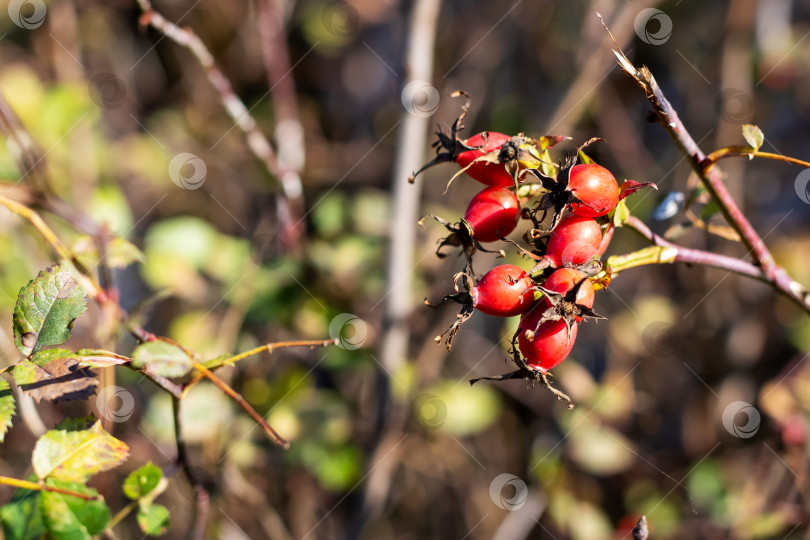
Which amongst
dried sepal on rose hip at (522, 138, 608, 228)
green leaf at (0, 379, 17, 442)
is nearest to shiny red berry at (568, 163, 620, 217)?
dried sepal on rose hip at (522, 138, 608, 228)

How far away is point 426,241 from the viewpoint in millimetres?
2547

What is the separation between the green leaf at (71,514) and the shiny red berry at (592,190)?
0.90 m

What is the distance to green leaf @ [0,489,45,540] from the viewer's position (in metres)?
1.09

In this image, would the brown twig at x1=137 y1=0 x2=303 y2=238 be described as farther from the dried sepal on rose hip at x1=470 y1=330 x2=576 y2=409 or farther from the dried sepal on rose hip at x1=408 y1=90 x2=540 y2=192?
the dried sepal on rose hip at x1=470 y1=330 x2=576 y2=409

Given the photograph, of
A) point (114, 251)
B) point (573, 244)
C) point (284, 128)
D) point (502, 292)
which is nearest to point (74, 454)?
point (114, 251)

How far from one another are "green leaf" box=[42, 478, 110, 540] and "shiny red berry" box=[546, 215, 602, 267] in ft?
2.73

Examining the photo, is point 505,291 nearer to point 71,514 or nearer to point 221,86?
point 71,514

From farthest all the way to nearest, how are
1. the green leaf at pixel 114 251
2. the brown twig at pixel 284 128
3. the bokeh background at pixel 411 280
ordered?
the brown twig at pixel 284 128, the bokeh background at pixel 411 280, the green leaf at pixel 114 251

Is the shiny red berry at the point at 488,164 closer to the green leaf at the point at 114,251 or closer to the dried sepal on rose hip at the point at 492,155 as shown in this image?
the dried sepal on rose hip at the point at 492,155

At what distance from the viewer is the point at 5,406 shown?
35.4 inches

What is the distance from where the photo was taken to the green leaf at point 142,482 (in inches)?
45.6

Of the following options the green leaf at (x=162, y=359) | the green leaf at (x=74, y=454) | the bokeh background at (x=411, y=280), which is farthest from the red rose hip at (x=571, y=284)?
the bokeh background at (x=411, y=280)

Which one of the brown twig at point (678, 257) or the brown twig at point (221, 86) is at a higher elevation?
the brown twig at point (221, 86)

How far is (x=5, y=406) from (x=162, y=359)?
231 millimetres
